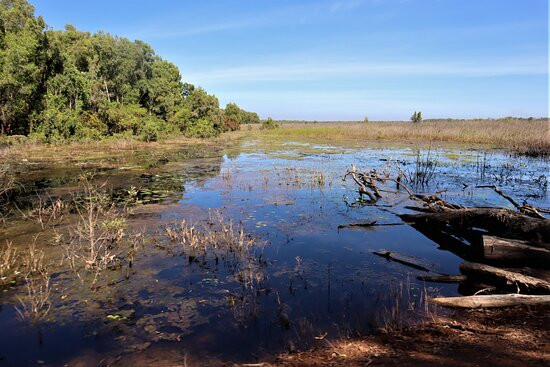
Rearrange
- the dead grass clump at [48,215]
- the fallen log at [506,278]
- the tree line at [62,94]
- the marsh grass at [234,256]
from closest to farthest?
the fallen log at [506,278] < the marsh grass at [234,256] < the dead grass clump at [48,215] < the tree line at [62,94]

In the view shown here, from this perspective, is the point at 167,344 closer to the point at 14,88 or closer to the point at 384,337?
the point at 384,337

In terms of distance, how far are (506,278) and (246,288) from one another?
12.9ft

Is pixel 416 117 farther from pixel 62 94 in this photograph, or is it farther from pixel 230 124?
pixel 62 94

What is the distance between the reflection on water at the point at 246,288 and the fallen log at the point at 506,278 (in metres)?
0.54

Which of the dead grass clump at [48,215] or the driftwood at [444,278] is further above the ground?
the dead grass clump at [48,215]

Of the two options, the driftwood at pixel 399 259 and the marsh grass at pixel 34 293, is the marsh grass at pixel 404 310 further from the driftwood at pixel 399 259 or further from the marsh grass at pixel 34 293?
the marsh grass at pixel 34 293

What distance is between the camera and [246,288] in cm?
554

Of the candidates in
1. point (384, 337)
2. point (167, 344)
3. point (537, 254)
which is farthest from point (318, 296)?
point (537, 254)

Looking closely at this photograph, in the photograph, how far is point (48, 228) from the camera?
29.1 ft

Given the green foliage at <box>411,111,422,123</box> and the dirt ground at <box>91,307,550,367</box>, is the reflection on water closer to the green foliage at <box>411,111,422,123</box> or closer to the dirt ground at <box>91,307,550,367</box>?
the dirt ground at <box>91,307,550,367</box>

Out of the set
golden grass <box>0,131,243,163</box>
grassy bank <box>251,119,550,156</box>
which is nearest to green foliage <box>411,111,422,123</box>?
grassy bank <box>251,119,550,156</box>

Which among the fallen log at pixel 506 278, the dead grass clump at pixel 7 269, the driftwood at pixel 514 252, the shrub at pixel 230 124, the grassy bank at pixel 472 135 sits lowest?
the dead grass clump at pixel 7 269

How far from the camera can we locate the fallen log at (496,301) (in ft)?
16.1

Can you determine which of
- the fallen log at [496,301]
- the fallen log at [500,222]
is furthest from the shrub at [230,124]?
the fallen log at [496,301]
